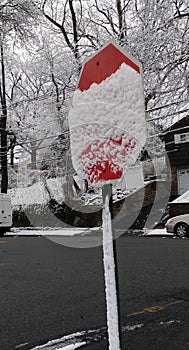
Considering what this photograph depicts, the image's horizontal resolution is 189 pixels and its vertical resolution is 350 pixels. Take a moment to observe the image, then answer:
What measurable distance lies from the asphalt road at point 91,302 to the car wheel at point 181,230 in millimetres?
5045

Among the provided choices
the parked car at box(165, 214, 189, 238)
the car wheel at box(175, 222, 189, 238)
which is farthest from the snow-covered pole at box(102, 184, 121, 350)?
the car wheel at box(175, 222, 189, 238)

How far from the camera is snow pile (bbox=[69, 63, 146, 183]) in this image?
1862 millimetres

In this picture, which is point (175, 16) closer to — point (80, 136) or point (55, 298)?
point (55, 298)

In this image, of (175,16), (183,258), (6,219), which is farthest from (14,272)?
(6,219)

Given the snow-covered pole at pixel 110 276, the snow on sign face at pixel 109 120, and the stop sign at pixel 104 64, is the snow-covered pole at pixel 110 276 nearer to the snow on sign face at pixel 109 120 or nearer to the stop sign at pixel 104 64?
the snow on sign face at pixel 109 120

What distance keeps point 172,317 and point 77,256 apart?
5.62 meters

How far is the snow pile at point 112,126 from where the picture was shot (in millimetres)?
1862

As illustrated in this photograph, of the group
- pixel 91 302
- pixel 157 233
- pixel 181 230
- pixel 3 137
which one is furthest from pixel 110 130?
pixel 3 137

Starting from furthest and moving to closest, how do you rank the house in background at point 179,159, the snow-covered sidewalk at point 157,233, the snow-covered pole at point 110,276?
the house in background at point 179,159 < the snow-covered sidewalk at point 157,233 < the snow-covered pole at point 110,276

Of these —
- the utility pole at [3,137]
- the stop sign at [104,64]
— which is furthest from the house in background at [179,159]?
the stop sign at [104,64]

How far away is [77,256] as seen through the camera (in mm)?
9836

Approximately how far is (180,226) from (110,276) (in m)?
12.7

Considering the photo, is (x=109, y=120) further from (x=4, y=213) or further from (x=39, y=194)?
(x=39, y=194)

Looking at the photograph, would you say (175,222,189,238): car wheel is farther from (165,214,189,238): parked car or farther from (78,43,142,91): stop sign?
(78,43,142,91): stop sign
